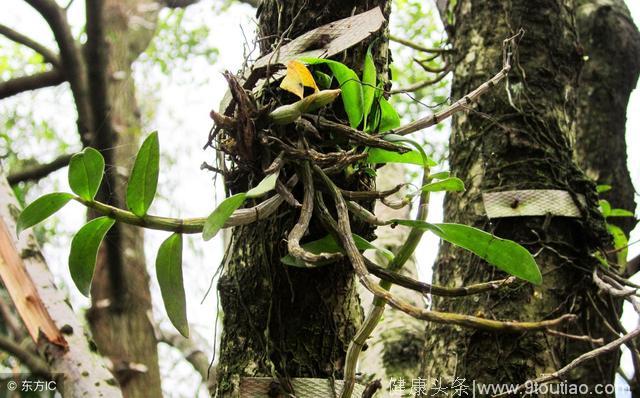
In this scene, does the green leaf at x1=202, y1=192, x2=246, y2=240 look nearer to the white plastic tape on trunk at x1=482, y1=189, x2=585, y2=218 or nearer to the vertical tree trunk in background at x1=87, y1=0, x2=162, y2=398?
the white plastic tape on trunk at x1=482, y1=189, x2=585, y2=218

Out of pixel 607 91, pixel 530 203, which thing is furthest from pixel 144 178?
pixel 607 91

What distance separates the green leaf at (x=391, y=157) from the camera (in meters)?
0.59

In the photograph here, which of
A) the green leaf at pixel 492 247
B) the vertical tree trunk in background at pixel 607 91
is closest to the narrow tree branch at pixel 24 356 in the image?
the green leaf at pixel 492 247

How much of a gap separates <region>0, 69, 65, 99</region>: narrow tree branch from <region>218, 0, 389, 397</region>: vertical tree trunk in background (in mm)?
1214

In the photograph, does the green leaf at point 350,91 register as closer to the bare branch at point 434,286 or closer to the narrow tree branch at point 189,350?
the bare branch at point 434,286

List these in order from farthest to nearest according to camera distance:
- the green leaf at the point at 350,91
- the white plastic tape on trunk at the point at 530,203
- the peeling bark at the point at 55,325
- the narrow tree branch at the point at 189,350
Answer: the narrow tree branch at the point at 189,350 < the white plastic tape on trunk at the point at 530,203 < the peeling bark at the point at 55,325 < the green leaf at the point at 350,91

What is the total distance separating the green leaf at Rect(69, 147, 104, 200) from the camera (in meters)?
0.52

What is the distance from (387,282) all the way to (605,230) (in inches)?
23.1

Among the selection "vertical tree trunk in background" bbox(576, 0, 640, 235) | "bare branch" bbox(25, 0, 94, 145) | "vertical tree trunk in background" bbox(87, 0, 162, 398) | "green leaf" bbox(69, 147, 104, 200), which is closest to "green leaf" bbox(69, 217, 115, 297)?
"green leaf" bbox(69, 147, 104, 200)

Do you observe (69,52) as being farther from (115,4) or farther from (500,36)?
(500,36)

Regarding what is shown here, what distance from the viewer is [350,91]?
572 mm

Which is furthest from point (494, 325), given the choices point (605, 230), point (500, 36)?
point (500, 36)

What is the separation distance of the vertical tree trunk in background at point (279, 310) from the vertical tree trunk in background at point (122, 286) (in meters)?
0.84

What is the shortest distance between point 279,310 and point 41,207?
0.23 m
